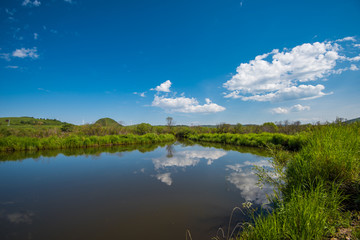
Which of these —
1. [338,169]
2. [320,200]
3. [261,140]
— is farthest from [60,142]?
[261,140]

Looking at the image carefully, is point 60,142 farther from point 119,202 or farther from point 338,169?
point 338,169

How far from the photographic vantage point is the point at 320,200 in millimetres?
2518

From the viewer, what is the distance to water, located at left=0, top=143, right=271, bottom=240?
159 inches

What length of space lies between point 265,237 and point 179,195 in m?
4.32

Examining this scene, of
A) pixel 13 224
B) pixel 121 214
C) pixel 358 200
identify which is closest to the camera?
pixel 358 200

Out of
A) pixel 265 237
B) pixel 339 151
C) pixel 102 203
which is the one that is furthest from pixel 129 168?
pixel 339 151

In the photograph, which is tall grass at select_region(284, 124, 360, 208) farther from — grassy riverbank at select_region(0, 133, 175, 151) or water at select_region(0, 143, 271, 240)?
grassy riverbank at select_region(0, 133, 175, 151)

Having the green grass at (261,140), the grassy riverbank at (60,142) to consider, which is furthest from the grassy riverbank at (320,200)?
the grassy riverbank at (60,142)

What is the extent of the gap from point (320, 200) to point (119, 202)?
19.3ft

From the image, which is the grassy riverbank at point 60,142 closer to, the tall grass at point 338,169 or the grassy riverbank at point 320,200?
the grassy riverbank at point 320,200

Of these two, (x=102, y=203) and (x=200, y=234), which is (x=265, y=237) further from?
(x=102, y=203)

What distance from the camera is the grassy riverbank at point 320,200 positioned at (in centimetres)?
211

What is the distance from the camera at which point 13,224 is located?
4.32 meters

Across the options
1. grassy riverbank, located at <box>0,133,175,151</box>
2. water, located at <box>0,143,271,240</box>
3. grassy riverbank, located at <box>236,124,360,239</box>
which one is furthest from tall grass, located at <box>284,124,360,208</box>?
grassy riverbank, located at <box>0,133,175,151</box>
